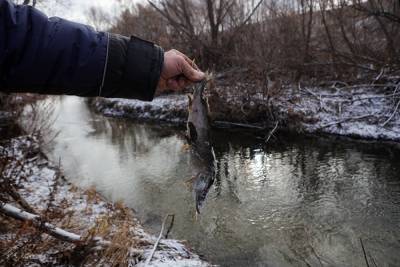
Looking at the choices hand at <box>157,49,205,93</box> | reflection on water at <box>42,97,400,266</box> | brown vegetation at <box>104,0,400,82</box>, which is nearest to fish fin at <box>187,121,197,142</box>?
hand at <box>157,49,205,93</box>

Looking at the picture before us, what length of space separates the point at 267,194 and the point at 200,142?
425cm

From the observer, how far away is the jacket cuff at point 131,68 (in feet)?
5.95

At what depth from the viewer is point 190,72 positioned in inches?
89.4

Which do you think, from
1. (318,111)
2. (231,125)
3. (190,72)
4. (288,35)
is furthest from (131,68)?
(288,35)

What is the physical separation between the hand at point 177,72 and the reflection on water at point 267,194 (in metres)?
3.57

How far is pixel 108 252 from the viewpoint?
4453 millimetres

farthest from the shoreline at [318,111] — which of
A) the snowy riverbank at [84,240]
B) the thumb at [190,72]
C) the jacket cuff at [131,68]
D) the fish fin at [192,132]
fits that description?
the jacket cuff at [131,68]

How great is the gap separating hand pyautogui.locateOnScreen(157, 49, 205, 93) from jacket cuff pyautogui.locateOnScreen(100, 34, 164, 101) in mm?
105

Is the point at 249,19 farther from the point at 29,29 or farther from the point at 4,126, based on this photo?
the point at 29,29

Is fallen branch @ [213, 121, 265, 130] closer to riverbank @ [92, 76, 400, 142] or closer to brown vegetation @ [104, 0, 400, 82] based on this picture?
riverbank @ [92, 76, 400, 142]

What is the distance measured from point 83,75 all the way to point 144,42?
372 mm

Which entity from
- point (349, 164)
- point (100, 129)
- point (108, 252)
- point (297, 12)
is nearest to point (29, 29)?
point (108, 252)

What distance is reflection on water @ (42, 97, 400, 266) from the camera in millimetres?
5484

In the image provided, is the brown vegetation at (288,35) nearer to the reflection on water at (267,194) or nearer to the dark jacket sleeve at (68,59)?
the reflection on water at (267,194)
